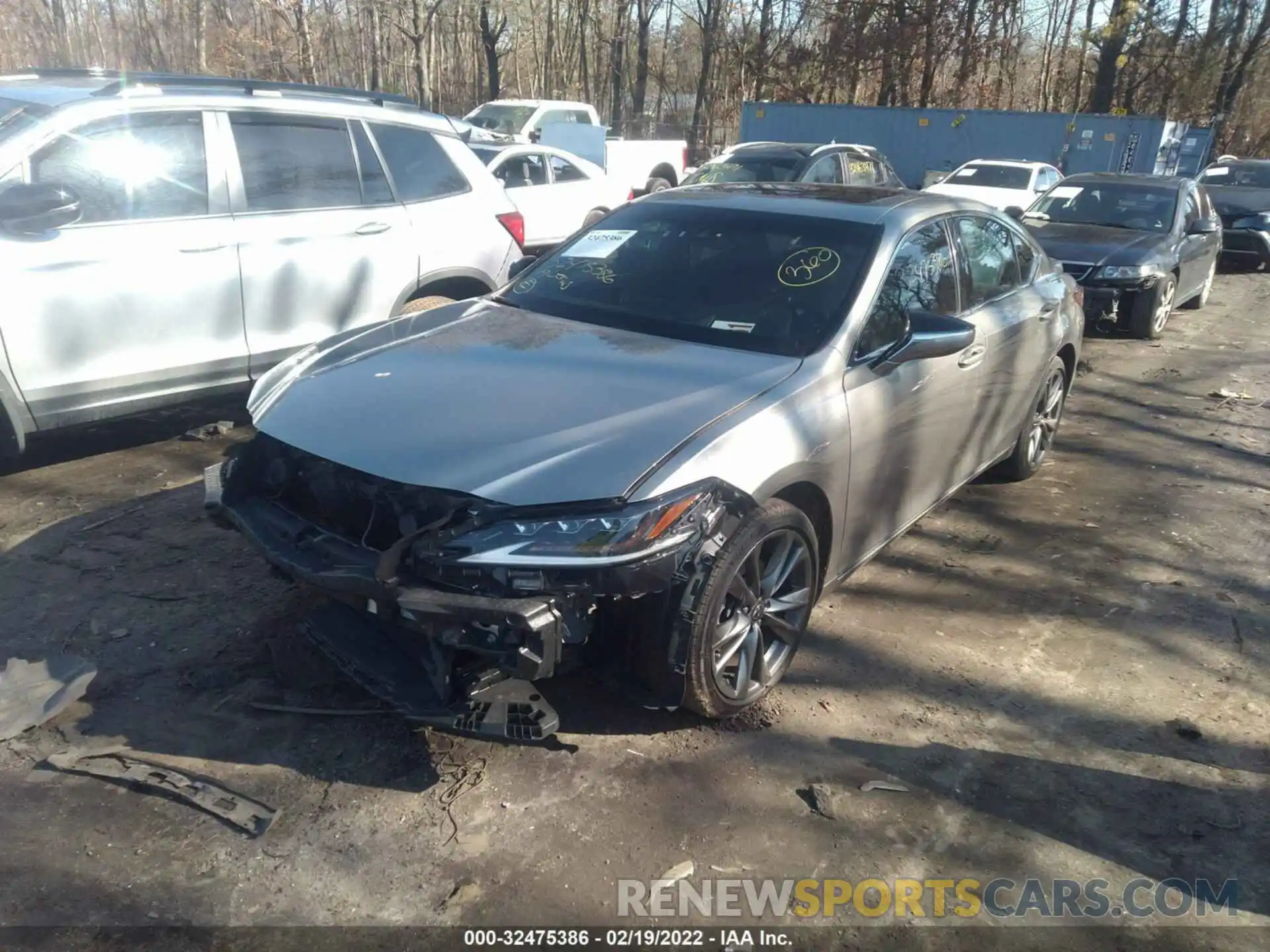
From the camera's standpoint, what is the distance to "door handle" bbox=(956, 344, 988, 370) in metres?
4.48

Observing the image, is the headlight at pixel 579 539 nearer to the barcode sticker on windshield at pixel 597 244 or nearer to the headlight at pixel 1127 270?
the barcode sticker on windshield at pixel 597 244

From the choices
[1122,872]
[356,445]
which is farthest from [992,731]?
[356,445]

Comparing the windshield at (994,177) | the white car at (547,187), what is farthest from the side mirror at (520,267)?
the windshield at (994,177)

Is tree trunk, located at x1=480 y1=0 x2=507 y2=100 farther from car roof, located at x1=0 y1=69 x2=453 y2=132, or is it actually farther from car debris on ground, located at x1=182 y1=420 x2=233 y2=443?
car debris on ground, located at x1=182 y1=420 x2=233 y2=443

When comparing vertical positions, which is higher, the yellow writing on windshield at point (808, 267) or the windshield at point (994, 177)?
A: the yellow writing on windshield at point (808, 267)

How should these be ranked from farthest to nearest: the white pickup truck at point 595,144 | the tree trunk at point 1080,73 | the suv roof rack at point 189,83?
the tree trunk at point 1080,73 < the white pickup truck at point 595,144 < the suv roof rack at point 189,83

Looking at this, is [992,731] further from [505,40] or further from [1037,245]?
[505,40]

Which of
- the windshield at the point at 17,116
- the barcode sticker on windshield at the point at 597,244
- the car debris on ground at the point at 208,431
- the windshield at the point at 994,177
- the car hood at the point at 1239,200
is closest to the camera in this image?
the barcode sticker on windshield at the point at 597,244

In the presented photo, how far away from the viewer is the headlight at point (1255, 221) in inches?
616

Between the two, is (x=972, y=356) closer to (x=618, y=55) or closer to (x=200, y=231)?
(x=200, y=231)

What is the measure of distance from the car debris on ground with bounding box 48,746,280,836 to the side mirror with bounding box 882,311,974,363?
2.67 meters

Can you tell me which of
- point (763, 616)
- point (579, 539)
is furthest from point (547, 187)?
point (579, 539)

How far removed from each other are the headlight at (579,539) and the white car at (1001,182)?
52.3ft

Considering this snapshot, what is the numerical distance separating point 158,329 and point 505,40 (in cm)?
4623
